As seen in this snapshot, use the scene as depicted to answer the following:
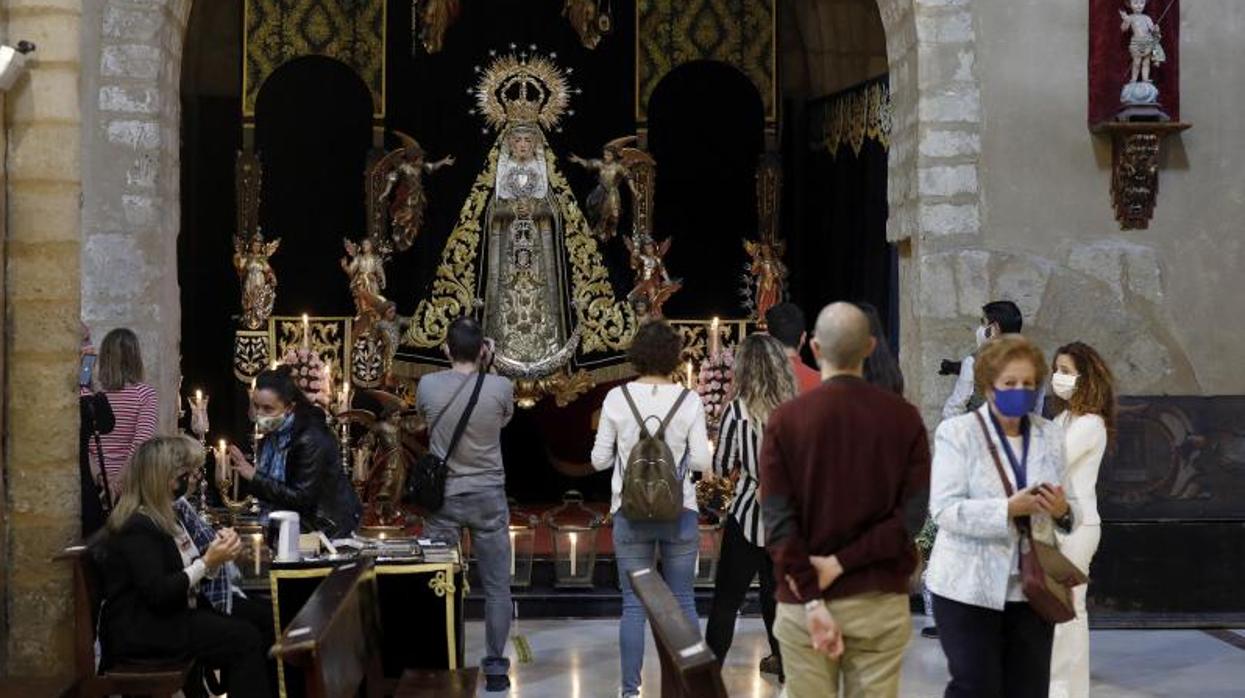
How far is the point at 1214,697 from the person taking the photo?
7.11 metres

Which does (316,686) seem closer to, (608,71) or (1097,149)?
(1097,149)

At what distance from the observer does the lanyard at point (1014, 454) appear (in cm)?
491

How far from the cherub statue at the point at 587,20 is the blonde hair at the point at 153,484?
6474 mm

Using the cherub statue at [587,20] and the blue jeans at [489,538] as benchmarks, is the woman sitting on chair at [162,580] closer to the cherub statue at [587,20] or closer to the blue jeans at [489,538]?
the blue jeans at [489,538]

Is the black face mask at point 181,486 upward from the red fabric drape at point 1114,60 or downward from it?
downward

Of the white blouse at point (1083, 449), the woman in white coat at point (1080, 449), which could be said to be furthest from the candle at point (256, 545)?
the white blouse at point (1083, 449)

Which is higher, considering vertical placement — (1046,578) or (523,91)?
(523,91)

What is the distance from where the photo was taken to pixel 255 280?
11523mm

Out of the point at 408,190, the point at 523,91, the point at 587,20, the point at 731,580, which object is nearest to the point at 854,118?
the point at 587,20

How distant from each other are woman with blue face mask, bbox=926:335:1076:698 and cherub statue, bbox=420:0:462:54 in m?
7.31

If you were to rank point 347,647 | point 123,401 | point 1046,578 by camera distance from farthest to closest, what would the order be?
1. point 123,401
2. point 347,647
3. point 1046,578

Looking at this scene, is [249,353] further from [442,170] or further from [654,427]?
[654,427]

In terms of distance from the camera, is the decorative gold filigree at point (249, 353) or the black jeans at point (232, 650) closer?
the black jeans at point (232, 650)

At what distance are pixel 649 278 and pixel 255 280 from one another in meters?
2.21
